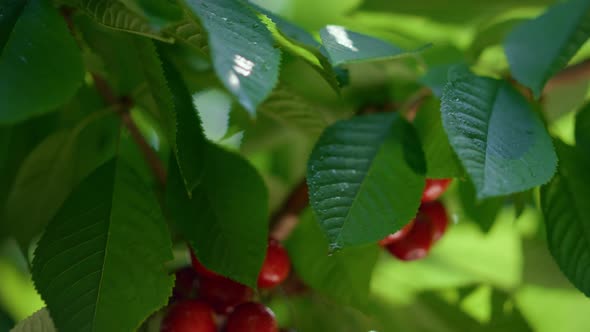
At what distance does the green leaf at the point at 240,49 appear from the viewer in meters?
0.37

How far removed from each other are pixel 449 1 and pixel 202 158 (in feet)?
1.59

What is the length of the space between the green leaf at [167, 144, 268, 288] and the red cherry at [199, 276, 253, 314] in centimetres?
12

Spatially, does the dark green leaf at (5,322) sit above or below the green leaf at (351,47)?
below

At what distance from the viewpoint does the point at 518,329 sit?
80 cm

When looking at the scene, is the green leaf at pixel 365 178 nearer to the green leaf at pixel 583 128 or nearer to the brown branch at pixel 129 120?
the green leaf at pixel 583 128

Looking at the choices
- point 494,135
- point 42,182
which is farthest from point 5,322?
point 494,135

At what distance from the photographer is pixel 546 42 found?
59 centimetres

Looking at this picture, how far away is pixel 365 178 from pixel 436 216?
0.29 meters

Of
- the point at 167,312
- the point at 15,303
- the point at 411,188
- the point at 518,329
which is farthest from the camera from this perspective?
the point at 15,303

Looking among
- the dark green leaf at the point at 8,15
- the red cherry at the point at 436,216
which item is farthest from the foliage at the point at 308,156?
the red cherry at the point at 436,216

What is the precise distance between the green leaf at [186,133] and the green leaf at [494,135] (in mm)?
198

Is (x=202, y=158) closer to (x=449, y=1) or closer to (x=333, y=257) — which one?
(x=333, y=257)

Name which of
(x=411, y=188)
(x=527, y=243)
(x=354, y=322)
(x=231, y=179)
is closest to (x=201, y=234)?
(x=231, y=179)

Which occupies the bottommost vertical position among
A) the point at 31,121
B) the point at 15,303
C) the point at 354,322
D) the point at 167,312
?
the point at 15,303
